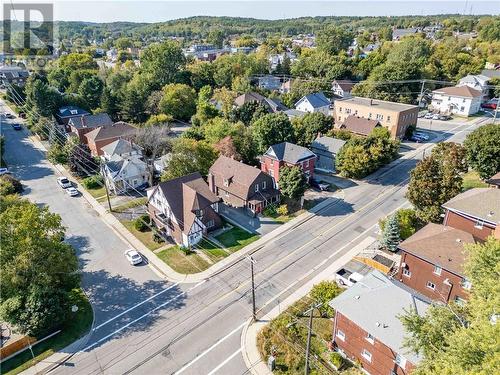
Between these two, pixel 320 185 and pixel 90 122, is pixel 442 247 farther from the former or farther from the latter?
pixel 90 122

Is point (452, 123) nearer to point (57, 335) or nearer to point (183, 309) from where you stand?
point (183, 309)

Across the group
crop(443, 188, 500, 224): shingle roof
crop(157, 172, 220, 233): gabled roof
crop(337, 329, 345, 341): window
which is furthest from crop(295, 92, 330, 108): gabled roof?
crop(337, 329, 345, 341): window

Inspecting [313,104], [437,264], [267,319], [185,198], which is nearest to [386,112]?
[313,104]

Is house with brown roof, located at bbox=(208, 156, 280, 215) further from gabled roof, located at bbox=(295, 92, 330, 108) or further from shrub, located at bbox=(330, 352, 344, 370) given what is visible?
gabled roof, located at bbox=(295, 92, 330, 108)

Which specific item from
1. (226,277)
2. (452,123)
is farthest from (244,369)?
(452,123)

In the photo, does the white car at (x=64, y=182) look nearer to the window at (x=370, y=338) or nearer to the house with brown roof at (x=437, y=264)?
the house with brown roof at (x=437, y=264)

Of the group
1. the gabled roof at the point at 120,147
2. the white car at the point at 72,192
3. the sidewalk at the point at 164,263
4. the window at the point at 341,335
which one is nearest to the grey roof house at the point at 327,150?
the sidewalk at the point at 164,263

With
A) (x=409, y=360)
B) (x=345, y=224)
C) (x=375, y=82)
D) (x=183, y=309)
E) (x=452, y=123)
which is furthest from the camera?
(x=375, y=82)
